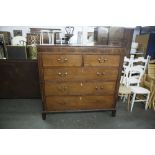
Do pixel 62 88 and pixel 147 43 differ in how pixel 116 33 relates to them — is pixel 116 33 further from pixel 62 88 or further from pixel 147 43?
pixel 62 88

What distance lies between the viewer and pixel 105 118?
244 cm

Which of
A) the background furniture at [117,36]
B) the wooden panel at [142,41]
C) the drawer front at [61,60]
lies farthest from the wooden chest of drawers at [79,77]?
the wooden panel at [142,41]

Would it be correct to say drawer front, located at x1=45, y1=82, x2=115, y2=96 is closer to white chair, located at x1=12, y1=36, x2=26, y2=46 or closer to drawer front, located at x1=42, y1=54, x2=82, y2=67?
drawer front, located at x1=42, y1=54, x2=82, y2=67

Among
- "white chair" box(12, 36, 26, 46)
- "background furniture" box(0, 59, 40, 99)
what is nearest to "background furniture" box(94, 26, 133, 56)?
"white chair" box(12, 36, 26, 46)

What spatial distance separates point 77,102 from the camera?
7.47 ft

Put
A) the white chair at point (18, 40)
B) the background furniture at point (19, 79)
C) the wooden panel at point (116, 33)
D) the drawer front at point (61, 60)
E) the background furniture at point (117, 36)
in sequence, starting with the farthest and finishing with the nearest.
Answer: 1. the wooden panel at point (116, 33)
2. the background furniture at point (117, 36)
3. the white chair at point (18, 40)
4. the background furniture at point (19, 79)
5. the drawer front at point (61, 60)

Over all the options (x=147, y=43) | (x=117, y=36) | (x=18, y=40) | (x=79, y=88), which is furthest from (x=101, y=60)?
(x=147, y=43)

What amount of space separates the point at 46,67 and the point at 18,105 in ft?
4.00

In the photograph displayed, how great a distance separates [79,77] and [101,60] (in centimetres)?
40

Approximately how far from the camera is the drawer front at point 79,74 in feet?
6.66

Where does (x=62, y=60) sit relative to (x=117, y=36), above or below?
below

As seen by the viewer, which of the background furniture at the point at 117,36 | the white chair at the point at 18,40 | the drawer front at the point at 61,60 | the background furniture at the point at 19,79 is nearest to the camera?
the drawer front at the point at 61,60

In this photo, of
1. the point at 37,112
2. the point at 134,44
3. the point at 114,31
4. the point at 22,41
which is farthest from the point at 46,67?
the point at 134,44

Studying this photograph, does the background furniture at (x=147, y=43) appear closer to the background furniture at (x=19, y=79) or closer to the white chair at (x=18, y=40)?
the background furniture at (x=19, y=79)
